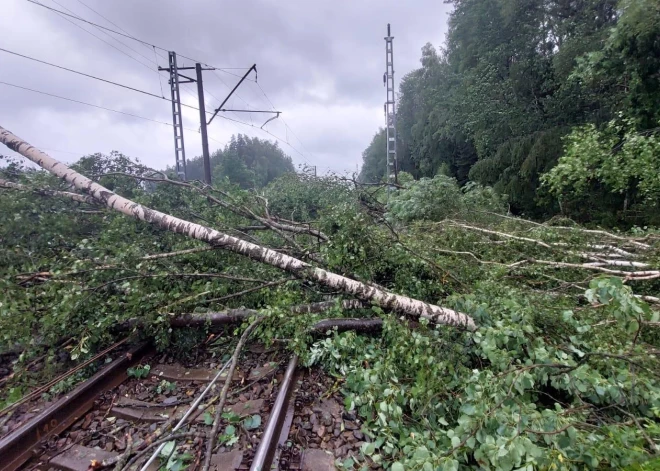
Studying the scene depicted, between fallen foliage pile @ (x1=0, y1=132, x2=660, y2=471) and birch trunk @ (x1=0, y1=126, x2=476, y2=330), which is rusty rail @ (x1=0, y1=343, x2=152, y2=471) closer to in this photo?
fallen foliage pile @ (x1=0, y1=132, x2=660, y2=471)

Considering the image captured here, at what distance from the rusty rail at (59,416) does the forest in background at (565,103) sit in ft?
27.7

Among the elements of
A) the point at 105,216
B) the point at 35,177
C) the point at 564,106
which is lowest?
the point at 105,216

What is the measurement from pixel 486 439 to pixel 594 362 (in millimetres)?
1258

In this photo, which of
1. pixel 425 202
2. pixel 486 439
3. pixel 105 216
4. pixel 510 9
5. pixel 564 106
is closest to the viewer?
pixel 486 439

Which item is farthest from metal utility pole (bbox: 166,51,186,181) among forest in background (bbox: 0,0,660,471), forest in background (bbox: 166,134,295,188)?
forest in background (bbox: 166,134,295,188)

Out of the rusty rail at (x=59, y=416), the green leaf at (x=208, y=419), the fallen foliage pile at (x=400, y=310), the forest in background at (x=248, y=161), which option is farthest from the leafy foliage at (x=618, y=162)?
the forest in background at (x=248, y=161)

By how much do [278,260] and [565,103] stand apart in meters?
13.7

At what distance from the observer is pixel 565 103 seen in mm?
12266

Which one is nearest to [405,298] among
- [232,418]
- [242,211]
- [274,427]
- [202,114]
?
[274,427]

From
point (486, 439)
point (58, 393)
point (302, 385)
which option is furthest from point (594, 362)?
point (58, 393)

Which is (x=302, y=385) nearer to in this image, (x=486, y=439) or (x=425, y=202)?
(x=486, y=439)

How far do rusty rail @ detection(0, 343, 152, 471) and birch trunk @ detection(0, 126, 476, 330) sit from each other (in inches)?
56.5

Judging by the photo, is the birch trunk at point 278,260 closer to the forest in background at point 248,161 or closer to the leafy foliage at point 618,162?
A: the leafy foliage at point 618,162

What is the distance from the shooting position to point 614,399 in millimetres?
1943
